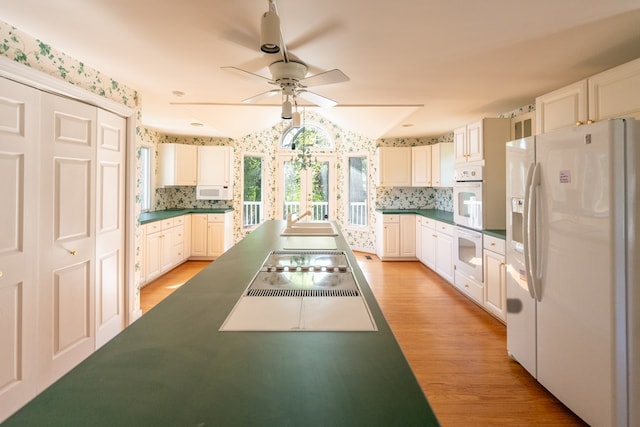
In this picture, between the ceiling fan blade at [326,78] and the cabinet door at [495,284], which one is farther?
the cabinet door at [495,284]

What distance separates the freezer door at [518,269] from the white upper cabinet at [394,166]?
3358 millimetres

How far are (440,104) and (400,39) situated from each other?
1.75m

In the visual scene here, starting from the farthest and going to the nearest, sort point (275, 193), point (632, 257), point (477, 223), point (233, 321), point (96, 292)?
1. point (275, 193)
2. point (477, 223)
3. point (96, 292)
4. point (632, 257)
5. point (233, 321)

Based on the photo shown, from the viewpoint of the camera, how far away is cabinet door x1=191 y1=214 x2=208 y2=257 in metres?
5.64

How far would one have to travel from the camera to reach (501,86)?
2934mm

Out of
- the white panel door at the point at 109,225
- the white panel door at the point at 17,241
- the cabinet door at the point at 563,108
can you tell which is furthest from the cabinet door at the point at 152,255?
the cabinet door at the point at 563,108

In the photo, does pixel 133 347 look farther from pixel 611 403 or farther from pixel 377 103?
pixel 377 103

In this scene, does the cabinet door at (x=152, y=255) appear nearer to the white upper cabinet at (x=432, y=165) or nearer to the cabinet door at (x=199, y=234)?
the cabinet door at (x=199, y=234)

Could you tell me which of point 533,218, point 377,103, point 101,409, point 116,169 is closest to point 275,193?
point 377,103

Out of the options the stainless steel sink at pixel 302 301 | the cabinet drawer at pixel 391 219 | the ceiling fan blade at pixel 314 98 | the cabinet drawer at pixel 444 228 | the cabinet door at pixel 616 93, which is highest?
the ceiling fan blade at pixel 314 98

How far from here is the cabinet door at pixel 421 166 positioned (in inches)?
219

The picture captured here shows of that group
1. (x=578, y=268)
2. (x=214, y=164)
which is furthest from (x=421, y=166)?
(x=578, y=268)

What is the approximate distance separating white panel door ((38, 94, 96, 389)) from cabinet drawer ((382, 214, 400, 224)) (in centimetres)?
433

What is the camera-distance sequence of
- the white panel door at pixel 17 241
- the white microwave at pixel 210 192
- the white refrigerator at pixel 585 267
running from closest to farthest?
the white refrigerator at pixel 585 267 < the white panel door at pixel 17 241 < the white microwave at pixel 210 192
